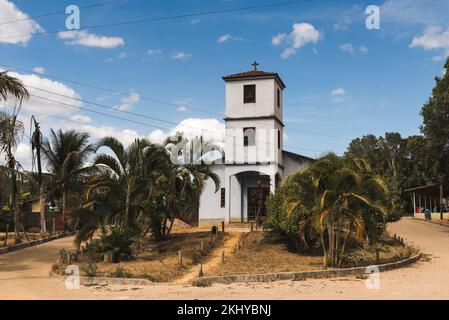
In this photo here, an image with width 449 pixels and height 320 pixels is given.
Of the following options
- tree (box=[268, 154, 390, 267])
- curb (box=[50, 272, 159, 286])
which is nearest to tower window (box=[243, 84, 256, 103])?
tree (box=[268, 154, 390, 267])

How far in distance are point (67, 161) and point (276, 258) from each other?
18.2 meters

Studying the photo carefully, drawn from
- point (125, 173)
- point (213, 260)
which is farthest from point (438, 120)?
point (125, 173)

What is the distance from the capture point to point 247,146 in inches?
1120

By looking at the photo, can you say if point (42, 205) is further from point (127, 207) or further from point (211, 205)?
point (127, 207)

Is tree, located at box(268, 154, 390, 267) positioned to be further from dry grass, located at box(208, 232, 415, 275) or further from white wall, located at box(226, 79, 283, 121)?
white wall, located at box(226, 79, 283, 121)

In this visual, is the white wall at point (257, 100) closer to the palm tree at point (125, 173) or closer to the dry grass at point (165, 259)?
the dry grass at point (165, 259)

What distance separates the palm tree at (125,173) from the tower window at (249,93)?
10108 mm

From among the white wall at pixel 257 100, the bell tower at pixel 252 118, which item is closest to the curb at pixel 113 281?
the bell tower at pixel 252 118

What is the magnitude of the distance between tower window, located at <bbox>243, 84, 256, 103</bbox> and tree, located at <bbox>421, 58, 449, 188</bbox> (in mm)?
10890

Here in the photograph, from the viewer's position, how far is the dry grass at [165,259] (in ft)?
50.8
